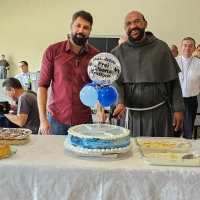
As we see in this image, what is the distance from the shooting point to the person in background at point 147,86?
5.24 ft

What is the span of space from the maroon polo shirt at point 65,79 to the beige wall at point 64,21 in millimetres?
3736

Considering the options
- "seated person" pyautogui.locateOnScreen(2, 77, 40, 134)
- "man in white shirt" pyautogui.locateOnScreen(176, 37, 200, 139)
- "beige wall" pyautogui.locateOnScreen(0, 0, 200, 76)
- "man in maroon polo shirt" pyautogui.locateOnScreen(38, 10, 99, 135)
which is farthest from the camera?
"beige wall" pyautogui.locateOnScreen(0, 0, 200, 76)

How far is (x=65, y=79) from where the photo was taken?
5.11ft

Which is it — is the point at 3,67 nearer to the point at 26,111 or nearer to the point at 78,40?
the point at 26,111

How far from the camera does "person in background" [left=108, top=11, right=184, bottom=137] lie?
1.60 m

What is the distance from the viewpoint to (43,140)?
1260 millimetres

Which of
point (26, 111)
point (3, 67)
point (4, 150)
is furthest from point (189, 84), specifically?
point (3, 67)

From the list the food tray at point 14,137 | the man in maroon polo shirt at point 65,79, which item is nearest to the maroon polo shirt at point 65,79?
the man in maroon polo shirt at point 65,79

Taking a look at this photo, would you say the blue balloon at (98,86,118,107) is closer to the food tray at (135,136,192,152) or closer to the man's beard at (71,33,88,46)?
the food tray at (135,136,192,152)

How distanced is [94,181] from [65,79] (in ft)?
2.46

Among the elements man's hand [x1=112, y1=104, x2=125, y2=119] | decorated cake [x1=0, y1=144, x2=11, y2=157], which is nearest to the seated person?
man's hand [x1=112, y1=104, x2=125, y2=119]

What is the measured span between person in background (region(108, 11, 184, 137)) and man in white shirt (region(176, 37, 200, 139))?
1791 millimetres

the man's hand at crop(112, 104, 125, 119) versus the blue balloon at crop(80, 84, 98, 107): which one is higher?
the blue balloon at crop(80, 84, 98, 107)

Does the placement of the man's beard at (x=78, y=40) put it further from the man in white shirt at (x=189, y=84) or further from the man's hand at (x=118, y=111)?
the man in white shirt at (x=189, y=84)
